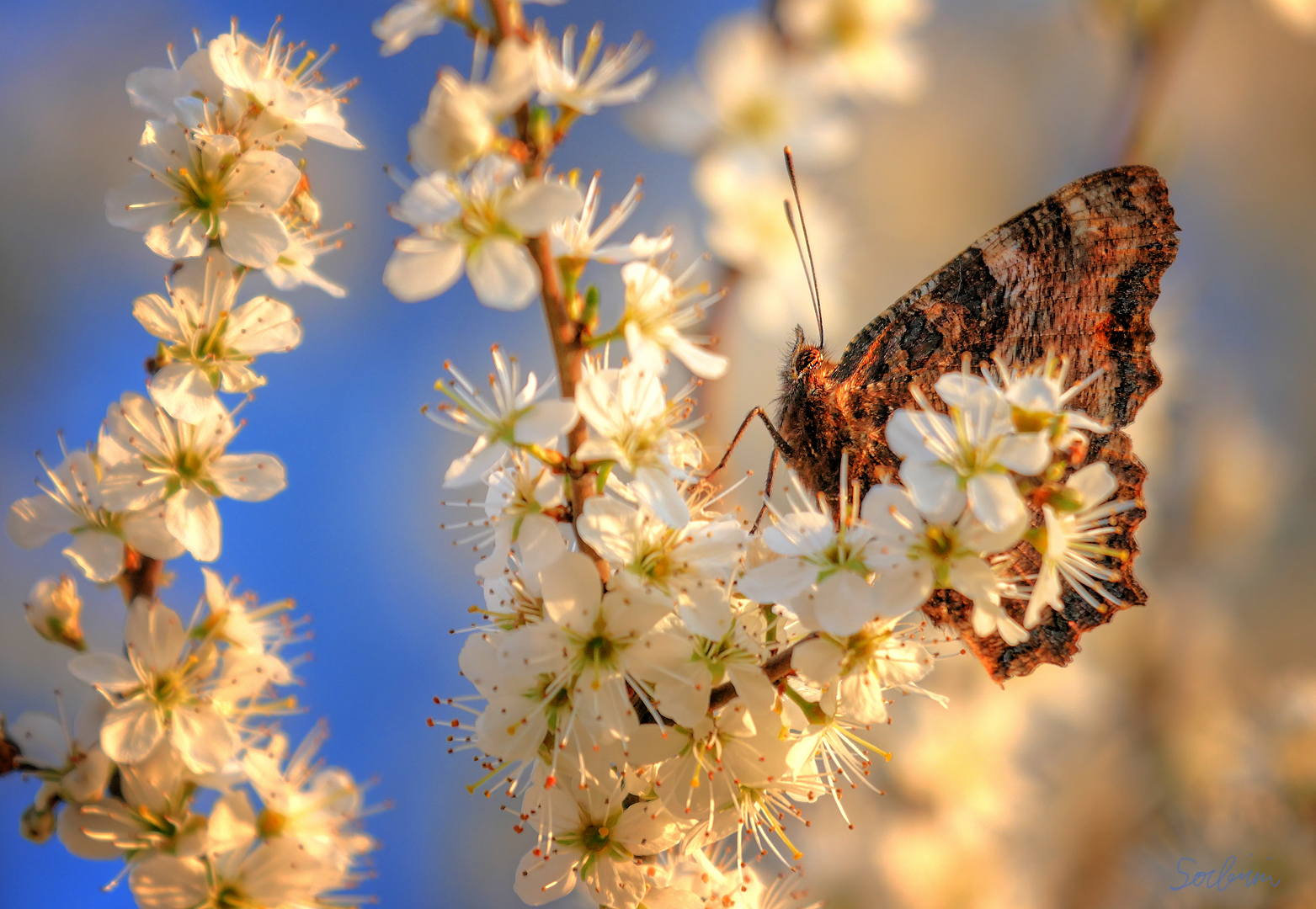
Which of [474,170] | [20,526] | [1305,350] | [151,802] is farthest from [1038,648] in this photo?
[1305,350]

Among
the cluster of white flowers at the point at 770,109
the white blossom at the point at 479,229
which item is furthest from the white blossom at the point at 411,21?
the cluster of white flowers at the point at 770,109

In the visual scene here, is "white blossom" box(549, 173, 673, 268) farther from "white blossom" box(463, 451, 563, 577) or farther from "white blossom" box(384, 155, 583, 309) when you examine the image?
"white blossom" box(463, 451, 563, 577)

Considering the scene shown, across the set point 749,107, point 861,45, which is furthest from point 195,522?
point 861,45

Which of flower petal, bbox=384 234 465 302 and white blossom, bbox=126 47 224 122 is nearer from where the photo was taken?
flower petal, bbox=384 234 465 302

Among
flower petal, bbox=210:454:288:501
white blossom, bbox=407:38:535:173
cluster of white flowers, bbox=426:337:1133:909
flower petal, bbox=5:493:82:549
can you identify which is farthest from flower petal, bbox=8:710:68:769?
white blossom, bbox=407:38:535:173
